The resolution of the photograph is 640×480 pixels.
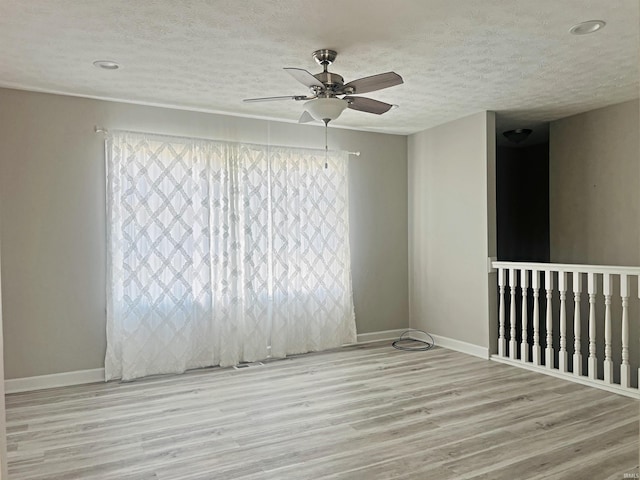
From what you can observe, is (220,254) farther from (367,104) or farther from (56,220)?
(367,104)

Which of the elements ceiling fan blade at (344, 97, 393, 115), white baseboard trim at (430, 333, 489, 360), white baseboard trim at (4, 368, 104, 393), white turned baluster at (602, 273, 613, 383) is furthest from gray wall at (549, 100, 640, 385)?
white baseboard trim at (4, 368, 104, 393)

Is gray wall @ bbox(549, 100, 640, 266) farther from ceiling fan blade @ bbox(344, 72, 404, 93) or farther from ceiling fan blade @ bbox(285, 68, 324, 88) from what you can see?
ceiling fan blade @ bbox(285, 68, 324, 88)

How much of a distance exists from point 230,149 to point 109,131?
3.73 feet

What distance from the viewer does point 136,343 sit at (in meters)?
4.27

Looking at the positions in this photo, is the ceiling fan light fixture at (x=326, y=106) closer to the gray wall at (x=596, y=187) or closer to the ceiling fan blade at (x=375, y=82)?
the ceiling fan blade at (x=375, y=82)

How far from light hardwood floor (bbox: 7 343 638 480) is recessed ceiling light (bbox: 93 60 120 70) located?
2.59 m

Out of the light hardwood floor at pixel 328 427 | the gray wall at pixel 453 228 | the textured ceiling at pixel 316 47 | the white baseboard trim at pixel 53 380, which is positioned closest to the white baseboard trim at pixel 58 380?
the white baseboard trim at pixel 53 380

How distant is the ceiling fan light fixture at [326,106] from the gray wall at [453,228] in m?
2.28

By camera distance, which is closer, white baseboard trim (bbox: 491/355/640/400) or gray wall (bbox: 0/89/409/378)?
white baseboard trim (bbox: 491/355/640/400)

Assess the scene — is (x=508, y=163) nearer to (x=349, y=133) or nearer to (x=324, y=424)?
(x=349, y=133)

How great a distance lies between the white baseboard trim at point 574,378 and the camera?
365 centimetres

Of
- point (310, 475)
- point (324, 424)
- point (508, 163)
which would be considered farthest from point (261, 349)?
point (508, 163)

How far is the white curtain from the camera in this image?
4262mm

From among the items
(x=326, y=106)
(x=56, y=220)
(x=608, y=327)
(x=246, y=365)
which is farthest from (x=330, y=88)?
(x=608, y=327)
